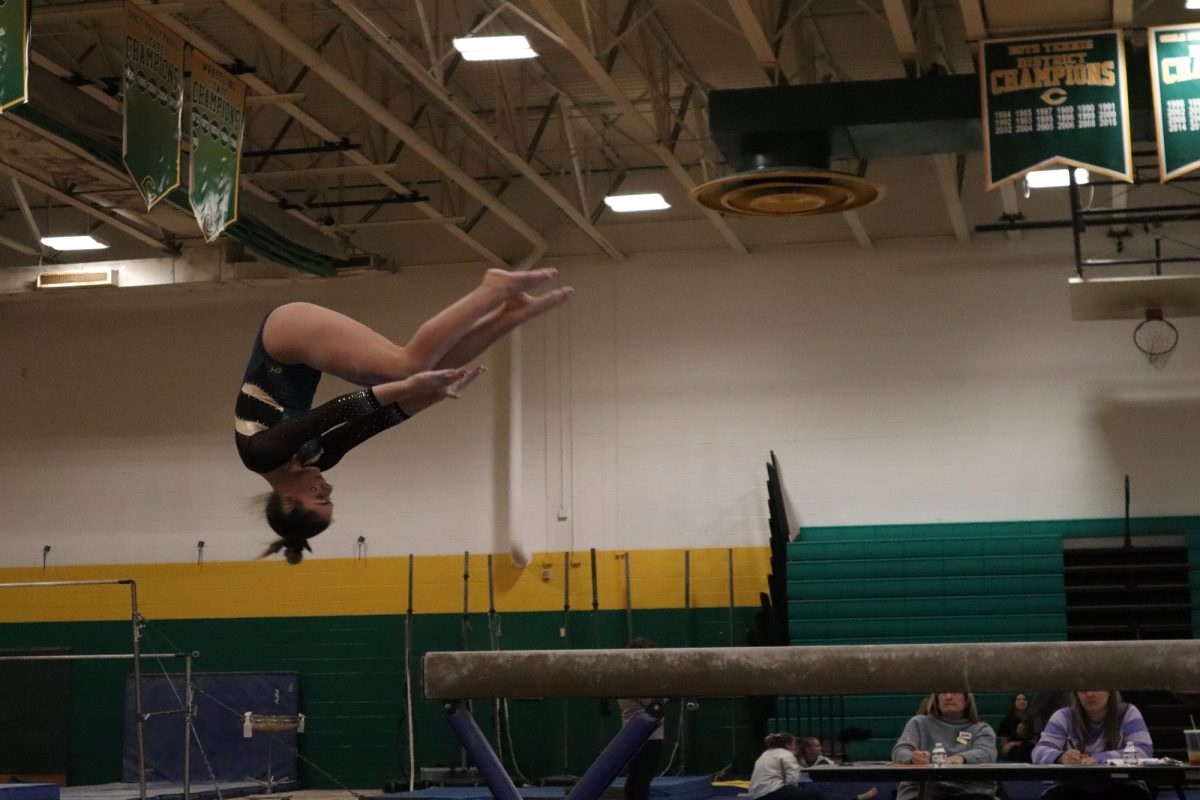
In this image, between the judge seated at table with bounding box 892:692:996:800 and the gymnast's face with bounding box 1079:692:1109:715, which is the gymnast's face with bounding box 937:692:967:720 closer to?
the judge seated at table with bounding box 892:692:996:800

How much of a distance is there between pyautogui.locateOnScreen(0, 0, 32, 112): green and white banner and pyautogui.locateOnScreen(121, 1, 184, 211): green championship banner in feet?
2.98

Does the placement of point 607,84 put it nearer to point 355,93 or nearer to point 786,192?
point 786,192

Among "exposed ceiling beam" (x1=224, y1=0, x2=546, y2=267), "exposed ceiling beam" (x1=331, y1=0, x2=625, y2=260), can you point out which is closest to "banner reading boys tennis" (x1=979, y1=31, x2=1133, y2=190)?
"exposed ceiling beam" (x1=331, y1=0, x2=625, y2=260)

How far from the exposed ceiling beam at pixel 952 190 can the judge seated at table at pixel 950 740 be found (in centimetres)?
473

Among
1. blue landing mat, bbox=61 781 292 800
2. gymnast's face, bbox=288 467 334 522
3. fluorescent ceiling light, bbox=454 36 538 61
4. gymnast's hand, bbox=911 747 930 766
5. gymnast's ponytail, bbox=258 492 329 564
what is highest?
fluorescent ceiling light, bbox=454 36 538 61

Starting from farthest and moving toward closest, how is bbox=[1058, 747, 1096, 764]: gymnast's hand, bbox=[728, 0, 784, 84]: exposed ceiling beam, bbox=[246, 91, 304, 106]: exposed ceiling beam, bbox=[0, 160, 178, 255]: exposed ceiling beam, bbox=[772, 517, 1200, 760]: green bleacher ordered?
bbox=[772, 517, 1200, 760]: green bleacher < bbox=[0, 160, 178, 255]: exposed ceiling beam < bbox=[246, 91, 304, 106]: exposed ceiling beam < bbox=[728, 0, 784, 84]: exposed ceiling beam < bbox=[1058, 747, 1096, 764]: gymnast's hand

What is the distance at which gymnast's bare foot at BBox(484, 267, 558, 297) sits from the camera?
186 inches

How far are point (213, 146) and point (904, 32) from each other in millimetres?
4949

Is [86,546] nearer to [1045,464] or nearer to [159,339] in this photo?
[159,339]

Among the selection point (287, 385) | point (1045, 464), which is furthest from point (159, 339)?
point (287, 385)

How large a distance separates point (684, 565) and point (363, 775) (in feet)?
13.7

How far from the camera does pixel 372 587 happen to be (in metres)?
15.7

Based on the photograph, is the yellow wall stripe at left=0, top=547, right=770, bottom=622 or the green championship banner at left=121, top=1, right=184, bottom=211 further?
the yellow wall stripe at left=0, top=547, right=770, bottom=622

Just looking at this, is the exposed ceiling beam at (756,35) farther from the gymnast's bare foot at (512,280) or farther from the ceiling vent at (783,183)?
the gymnast's bare foot at (512,280)
